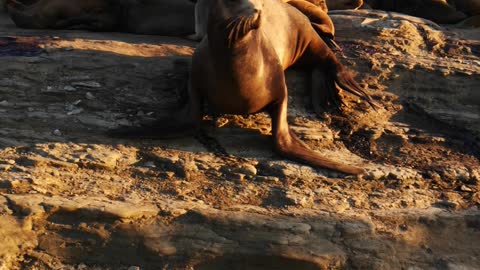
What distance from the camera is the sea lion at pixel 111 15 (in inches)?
225

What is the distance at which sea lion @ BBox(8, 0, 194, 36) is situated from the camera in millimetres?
5715

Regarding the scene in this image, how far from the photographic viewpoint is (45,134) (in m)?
3.89

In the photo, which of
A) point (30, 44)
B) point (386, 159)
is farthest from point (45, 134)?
point (386, 159)

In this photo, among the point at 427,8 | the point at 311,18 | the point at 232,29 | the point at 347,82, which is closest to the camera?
the point at 232,29

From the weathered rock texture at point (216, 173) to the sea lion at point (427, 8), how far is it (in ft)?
5.83

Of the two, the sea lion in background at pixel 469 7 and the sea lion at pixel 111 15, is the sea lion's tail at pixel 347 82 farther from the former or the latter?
the sea lion in background at pixel 469 7

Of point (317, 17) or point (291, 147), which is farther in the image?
point (317, 17)

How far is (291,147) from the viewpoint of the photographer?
4.02 m

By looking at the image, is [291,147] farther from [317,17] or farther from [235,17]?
[317,17]

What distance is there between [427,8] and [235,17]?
391cm

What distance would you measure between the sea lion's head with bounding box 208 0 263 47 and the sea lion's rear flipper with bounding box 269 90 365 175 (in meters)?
0.56

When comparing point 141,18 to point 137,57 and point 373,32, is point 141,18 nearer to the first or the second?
point 137,57

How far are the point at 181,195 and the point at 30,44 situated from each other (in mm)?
1913

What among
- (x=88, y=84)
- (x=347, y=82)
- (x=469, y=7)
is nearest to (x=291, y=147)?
(x=347, y=82)
